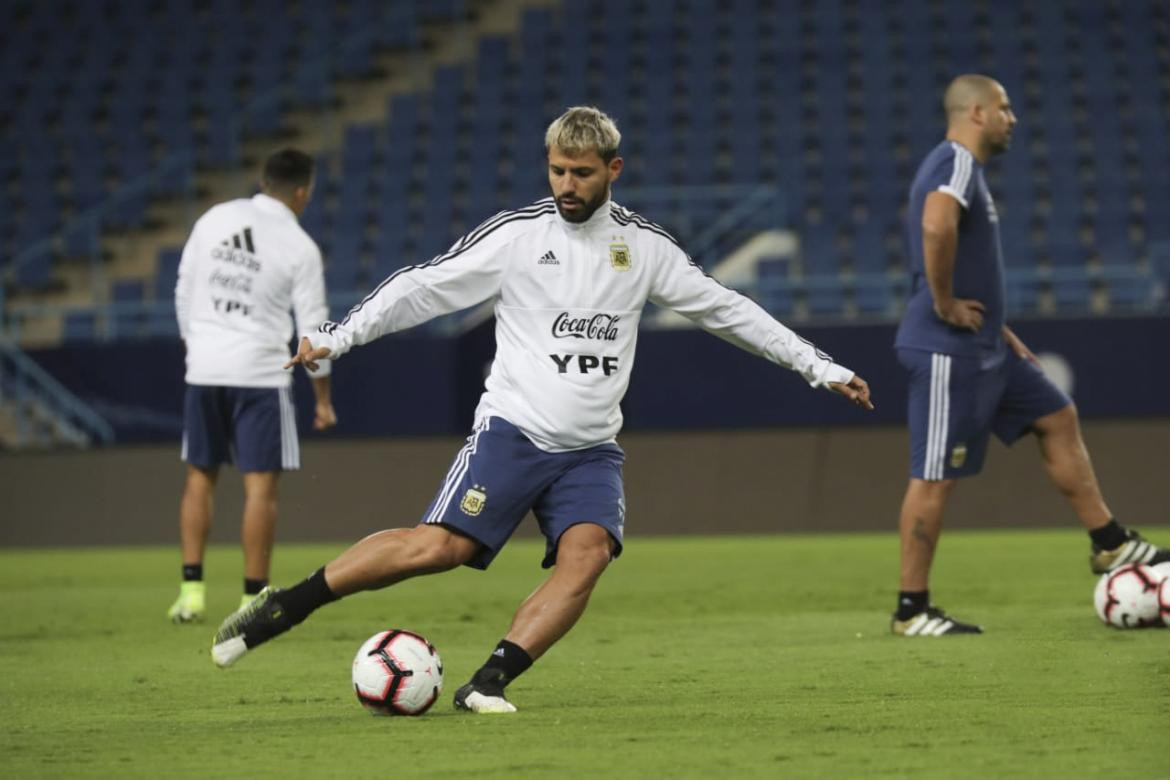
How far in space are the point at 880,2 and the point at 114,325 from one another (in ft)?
29.9

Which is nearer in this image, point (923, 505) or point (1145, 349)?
point (923, 505)

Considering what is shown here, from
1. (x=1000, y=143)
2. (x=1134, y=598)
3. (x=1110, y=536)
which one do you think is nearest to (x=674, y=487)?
(x=1110, y=536)

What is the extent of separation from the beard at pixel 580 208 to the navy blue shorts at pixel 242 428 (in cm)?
325

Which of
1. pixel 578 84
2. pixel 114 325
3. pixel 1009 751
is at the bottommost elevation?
pixel 114 325

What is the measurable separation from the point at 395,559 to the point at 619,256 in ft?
3.49

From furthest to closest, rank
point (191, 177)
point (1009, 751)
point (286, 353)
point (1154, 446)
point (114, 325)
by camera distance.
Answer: point (191, 177)
point (114, 325)
point (1154, 446)
point (286, 353)
point (1009, 751)

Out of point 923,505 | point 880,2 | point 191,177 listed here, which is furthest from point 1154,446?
point 191,177

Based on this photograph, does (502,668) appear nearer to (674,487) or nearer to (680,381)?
(674,487)

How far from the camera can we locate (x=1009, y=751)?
392 centimetres

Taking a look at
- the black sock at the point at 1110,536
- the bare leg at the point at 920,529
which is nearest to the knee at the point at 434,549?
the bare leg at the point at 920,529

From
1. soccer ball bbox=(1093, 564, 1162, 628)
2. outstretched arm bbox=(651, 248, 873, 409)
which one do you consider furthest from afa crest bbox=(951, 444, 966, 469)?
outstretched arm bbox=(651, 248, 873, 409)

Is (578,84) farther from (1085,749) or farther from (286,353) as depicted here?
(1085,749)

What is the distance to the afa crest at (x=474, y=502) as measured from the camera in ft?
16.2

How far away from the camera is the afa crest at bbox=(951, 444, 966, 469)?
6.66 m
